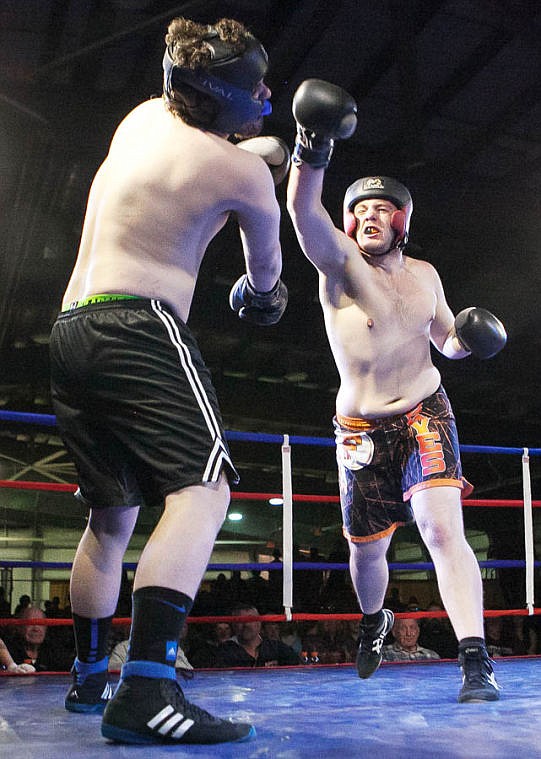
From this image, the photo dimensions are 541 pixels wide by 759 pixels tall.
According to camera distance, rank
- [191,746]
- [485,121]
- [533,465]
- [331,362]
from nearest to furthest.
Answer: [191,746] < [485,121] < [331,362] < [533,465]

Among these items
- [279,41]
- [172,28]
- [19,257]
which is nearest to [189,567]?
[172,28]

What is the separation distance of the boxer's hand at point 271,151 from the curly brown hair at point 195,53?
0.21 m

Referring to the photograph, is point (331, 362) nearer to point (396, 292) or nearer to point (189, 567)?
point (396, 292)

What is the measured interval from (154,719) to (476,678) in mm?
912

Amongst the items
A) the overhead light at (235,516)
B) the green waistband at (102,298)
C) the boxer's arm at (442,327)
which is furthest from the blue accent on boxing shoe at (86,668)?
the overhead light at (235,516)

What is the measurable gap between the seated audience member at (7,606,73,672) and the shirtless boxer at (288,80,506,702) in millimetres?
1855

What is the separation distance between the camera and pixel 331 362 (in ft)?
32.0

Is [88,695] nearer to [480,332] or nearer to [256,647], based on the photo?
A: [480,332]

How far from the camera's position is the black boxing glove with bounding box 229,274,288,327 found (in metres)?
1.74

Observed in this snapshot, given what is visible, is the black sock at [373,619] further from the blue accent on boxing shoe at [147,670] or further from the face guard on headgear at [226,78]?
the face guard on headgear at [226,78]

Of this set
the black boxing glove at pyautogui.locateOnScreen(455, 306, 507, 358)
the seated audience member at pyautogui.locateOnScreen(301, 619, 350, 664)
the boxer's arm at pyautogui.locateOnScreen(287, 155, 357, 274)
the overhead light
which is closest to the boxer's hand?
the boxer's arm at pyautogui.locateOnScreen(287, 155, 357, 274)

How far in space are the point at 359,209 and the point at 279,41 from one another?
2887mm

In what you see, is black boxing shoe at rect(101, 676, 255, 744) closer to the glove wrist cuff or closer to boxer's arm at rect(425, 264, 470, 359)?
the glove wrist cuff

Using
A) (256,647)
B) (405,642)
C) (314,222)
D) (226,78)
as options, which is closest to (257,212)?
(226,78)
